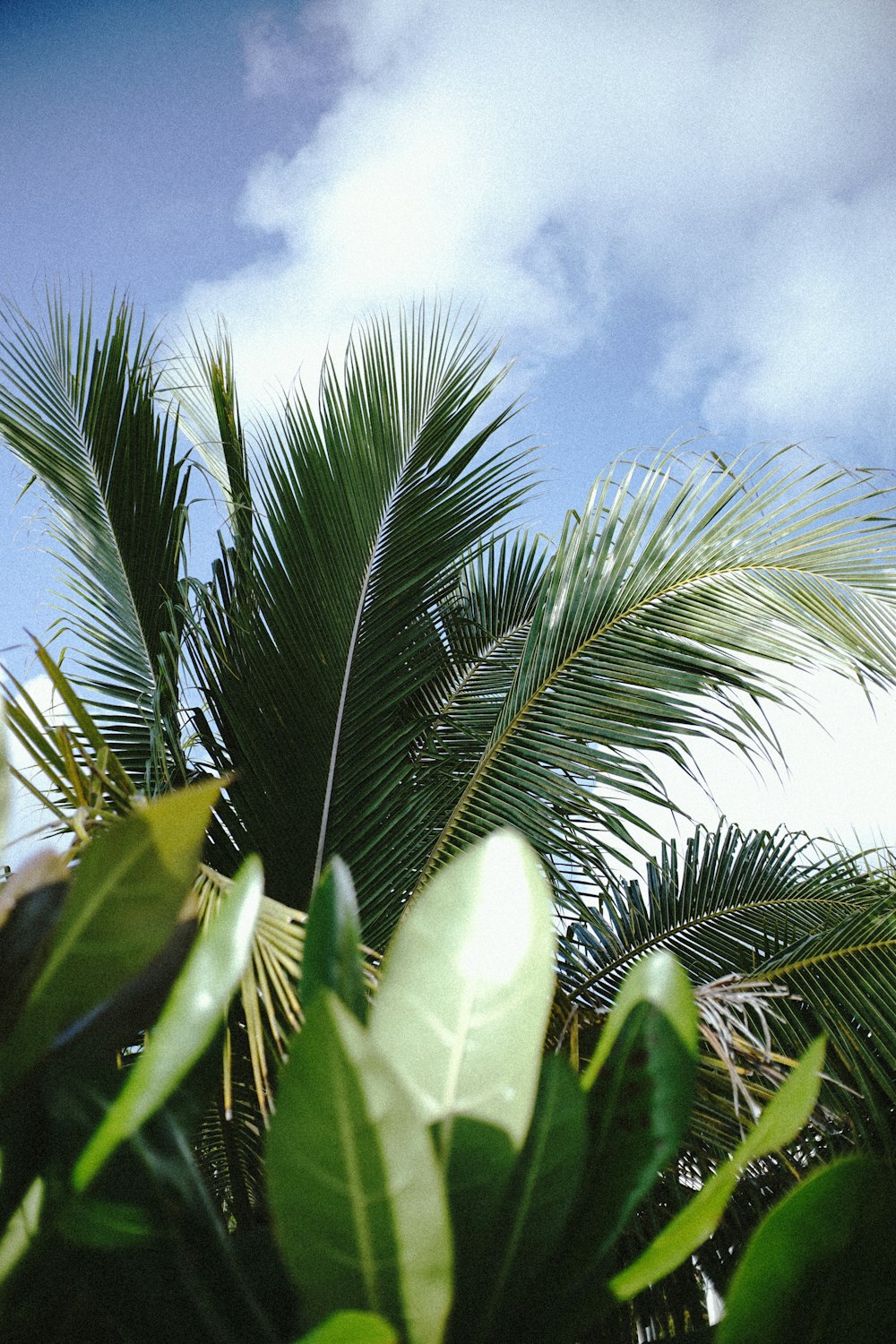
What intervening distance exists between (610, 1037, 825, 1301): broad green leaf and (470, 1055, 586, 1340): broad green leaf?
0.12 ft

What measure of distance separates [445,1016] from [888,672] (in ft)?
6.10

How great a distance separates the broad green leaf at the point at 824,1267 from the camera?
0.32 m

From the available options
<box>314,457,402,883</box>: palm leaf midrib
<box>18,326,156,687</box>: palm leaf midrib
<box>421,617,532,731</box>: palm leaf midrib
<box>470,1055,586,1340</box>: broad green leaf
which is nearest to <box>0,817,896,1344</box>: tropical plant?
<box>470,1055,586,1340</box>: broad green leaf

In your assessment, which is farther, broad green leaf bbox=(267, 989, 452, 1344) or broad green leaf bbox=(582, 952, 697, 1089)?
broad green leaf bbox=(582, 952, 697, 1089)

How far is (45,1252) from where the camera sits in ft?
1.22

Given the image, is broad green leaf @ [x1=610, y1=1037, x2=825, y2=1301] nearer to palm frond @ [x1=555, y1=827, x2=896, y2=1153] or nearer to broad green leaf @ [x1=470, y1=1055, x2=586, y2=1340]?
broad green leaf @ [x1=470, y1=1055, x2=586, y2=1340]

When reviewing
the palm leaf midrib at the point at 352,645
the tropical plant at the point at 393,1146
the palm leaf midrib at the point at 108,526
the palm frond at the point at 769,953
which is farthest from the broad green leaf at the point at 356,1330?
the palm leaf midrib at the point at 108,526

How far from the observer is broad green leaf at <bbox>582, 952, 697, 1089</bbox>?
387 mm

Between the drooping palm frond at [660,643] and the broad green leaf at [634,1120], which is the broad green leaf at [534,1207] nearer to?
the broad green leaf at [634,1120]

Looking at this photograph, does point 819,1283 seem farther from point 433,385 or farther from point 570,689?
point 433,385

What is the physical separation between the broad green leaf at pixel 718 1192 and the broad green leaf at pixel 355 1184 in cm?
9

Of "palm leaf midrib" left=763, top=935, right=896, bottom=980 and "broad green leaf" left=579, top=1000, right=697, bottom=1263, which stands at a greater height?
"broad green leaf" left=579, top=1000, right=697, bottom=1263

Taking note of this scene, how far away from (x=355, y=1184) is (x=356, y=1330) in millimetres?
38

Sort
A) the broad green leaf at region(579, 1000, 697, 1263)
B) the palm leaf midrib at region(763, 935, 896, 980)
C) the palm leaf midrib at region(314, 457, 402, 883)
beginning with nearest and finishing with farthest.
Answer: the broad green leaf at region(579, 1000, 697, 1263) → the palm leaf midrib at region(763, 935, 896, 980) → the palm leaf midrib at region(314, 457, 402, 883)
